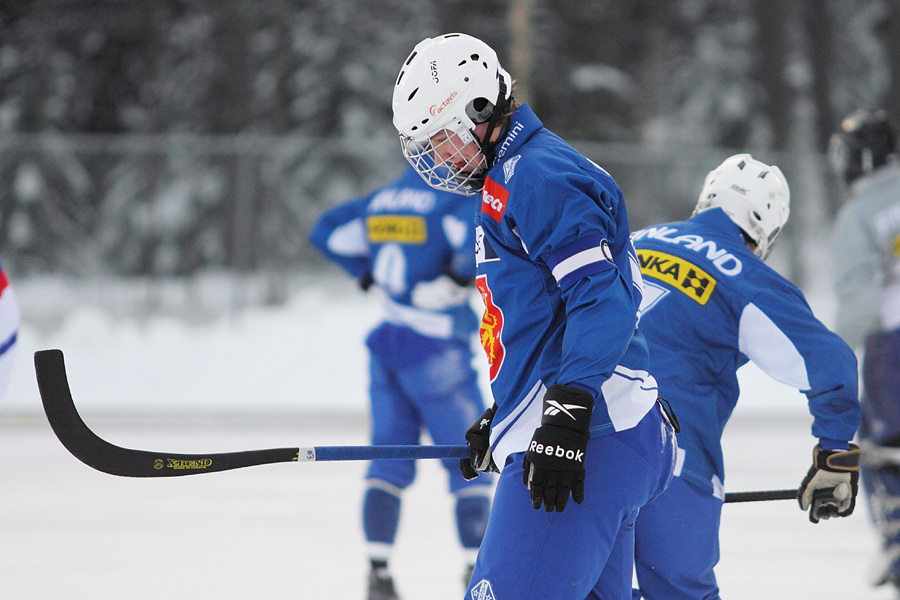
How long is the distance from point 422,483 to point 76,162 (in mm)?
5950

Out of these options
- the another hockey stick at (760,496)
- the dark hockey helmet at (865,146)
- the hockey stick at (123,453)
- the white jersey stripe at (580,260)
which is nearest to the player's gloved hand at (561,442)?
the white jersey stripe at (580,260)

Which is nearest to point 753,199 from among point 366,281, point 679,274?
point 679,274

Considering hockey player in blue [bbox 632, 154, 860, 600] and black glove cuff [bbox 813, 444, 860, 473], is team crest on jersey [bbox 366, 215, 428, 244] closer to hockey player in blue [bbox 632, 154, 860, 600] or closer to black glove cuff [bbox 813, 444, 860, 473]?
hockey player in blue [bbox 632, 154, 860, 600]

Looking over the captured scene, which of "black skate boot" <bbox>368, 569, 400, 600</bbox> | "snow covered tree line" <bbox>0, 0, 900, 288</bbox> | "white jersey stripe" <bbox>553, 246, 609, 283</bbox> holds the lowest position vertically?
"black skate boot" <bbox>368, 569, 400, 600</bbox>

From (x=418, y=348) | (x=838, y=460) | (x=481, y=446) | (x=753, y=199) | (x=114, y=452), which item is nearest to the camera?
(x=114, y=452)

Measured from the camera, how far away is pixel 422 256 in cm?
484

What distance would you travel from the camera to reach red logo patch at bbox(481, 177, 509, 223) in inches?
95.2

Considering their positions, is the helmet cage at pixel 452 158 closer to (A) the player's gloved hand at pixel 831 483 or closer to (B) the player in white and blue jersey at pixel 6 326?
(A) the player's gloved hand at pixel 831 483

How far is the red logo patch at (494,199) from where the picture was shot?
95.2 inches

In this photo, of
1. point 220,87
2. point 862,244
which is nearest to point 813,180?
point 862,244

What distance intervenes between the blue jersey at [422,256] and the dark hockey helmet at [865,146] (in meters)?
1.63

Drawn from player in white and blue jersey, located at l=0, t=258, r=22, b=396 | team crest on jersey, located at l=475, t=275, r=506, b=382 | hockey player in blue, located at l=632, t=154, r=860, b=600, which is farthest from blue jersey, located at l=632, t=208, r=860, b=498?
player in white and blue jersey, located at l=0, t=258, r=22, b=396

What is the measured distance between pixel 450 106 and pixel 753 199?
44.0 inches

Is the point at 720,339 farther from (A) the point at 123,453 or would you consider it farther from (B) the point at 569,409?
(A) the point at 123,453
